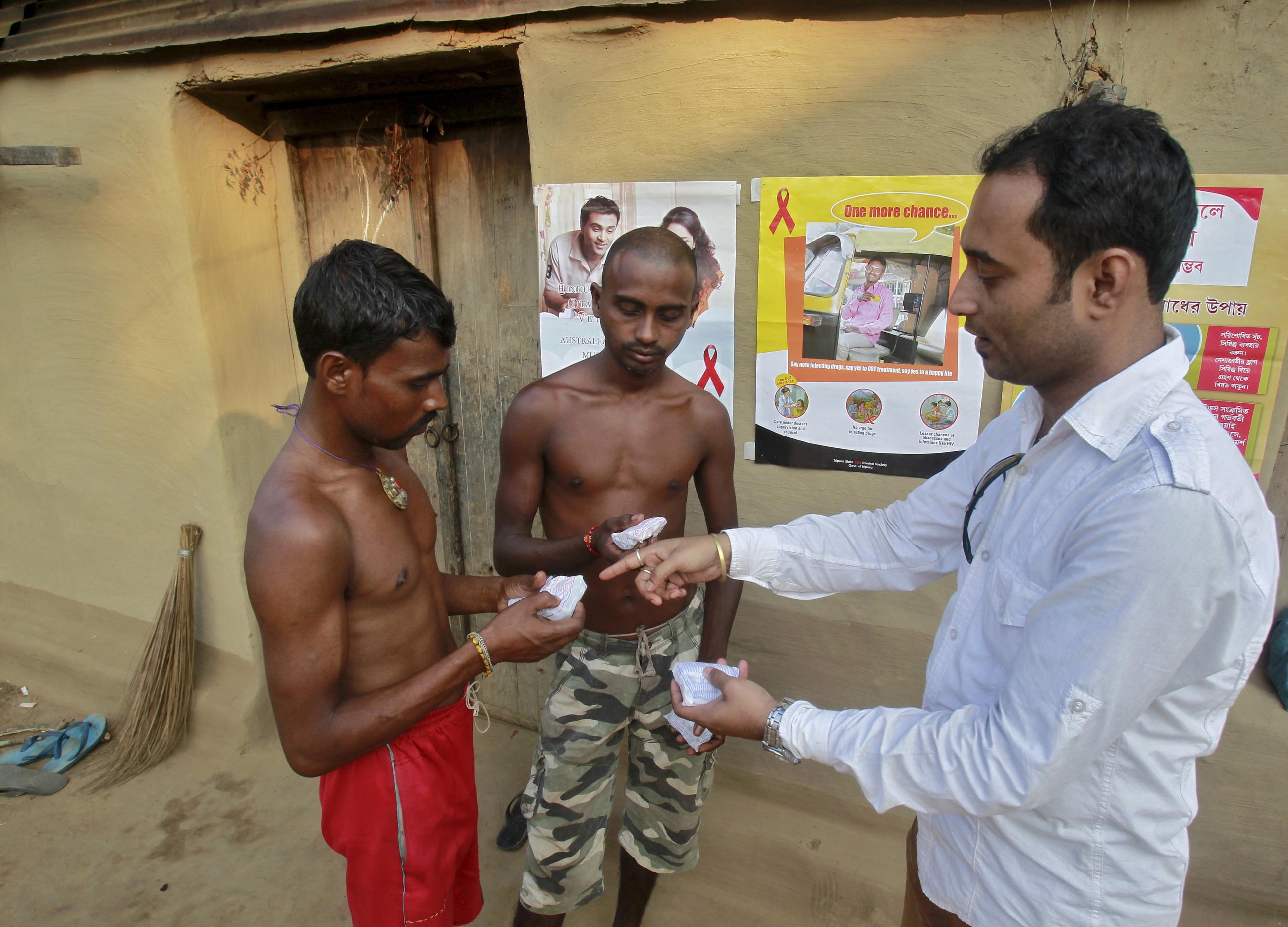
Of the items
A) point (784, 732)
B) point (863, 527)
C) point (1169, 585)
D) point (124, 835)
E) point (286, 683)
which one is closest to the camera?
point (1169, 585)

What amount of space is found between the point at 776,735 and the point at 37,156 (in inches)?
153

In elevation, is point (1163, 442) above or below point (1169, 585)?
above

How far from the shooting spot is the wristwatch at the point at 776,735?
55.6 inches

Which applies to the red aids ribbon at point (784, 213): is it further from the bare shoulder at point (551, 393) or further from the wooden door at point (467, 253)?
the wooden door at point (467, 253)

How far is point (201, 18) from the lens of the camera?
3.07 meters

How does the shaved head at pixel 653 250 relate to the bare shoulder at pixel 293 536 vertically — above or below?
above

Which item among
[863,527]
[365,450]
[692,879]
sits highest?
[365,450]

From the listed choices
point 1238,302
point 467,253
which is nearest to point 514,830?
point 467,253

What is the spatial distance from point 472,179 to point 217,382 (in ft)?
5.06

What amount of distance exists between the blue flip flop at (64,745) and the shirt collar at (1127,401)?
15.1 ft

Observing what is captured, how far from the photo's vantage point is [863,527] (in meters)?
1.93

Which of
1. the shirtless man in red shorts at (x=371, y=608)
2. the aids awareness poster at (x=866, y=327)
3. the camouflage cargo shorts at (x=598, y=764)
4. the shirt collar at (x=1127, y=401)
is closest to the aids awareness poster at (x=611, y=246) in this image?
the aids awareness poster at (x=866, y=327)

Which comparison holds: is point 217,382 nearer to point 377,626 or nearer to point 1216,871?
point 377,626

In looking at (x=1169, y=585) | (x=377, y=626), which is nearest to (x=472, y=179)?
(x=377, y=626)
